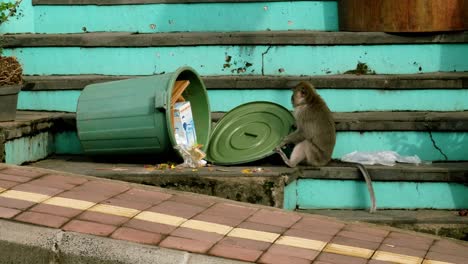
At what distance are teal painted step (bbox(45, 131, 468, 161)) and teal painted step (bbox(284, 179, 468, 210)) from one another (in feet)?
1.51

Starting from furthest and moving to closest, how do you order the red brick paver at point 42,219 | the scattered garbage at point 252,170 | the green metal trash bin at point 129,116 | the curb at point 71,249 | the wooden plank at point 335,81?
the wooden plank at point 335,81, the green metal trash bin at point 129,116, the scattered garbage at point 252,170, the red brick paver at point 42,219, the curb at point 71,249

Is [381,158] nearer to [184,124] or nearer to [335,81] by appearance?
[335,81]

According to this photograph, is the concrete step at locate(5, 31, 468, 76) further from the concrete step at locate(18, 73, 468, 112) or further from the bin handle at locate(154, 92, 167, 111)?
the bin handle at locate(154, 92, 167, 111)

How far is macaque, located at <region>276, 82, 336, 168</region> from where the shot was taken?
7.25 metres

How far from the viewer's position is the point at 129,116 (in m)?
7.32

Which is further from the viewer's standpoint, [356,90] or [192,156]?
[356,90]

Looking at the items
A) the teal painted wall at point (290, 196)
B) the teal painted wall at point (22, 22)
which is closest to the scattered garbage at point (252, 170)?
the teal painted wall at point (290, 196)

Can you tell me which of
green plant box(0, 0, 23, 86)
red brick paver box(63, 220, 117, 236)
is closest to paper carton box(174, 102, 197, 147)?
green plant box(0, 0, 23, 86)

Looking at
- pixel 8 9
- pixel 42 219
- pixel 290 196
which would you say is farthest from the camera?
pixel 8 9

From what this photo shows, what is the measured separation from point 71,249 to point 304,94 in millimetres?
2429

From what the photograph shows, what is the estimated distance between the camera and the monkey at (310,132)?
7.25m

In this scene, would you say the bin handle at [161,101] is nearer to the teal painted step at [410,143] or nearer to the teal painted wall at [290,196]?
the teal painted wall at [290,196]

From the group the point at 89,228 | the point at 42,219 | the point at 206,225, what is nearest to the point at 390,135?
the point at 206,225

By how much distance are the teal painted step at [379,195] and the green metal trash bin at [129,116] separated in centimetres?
87
